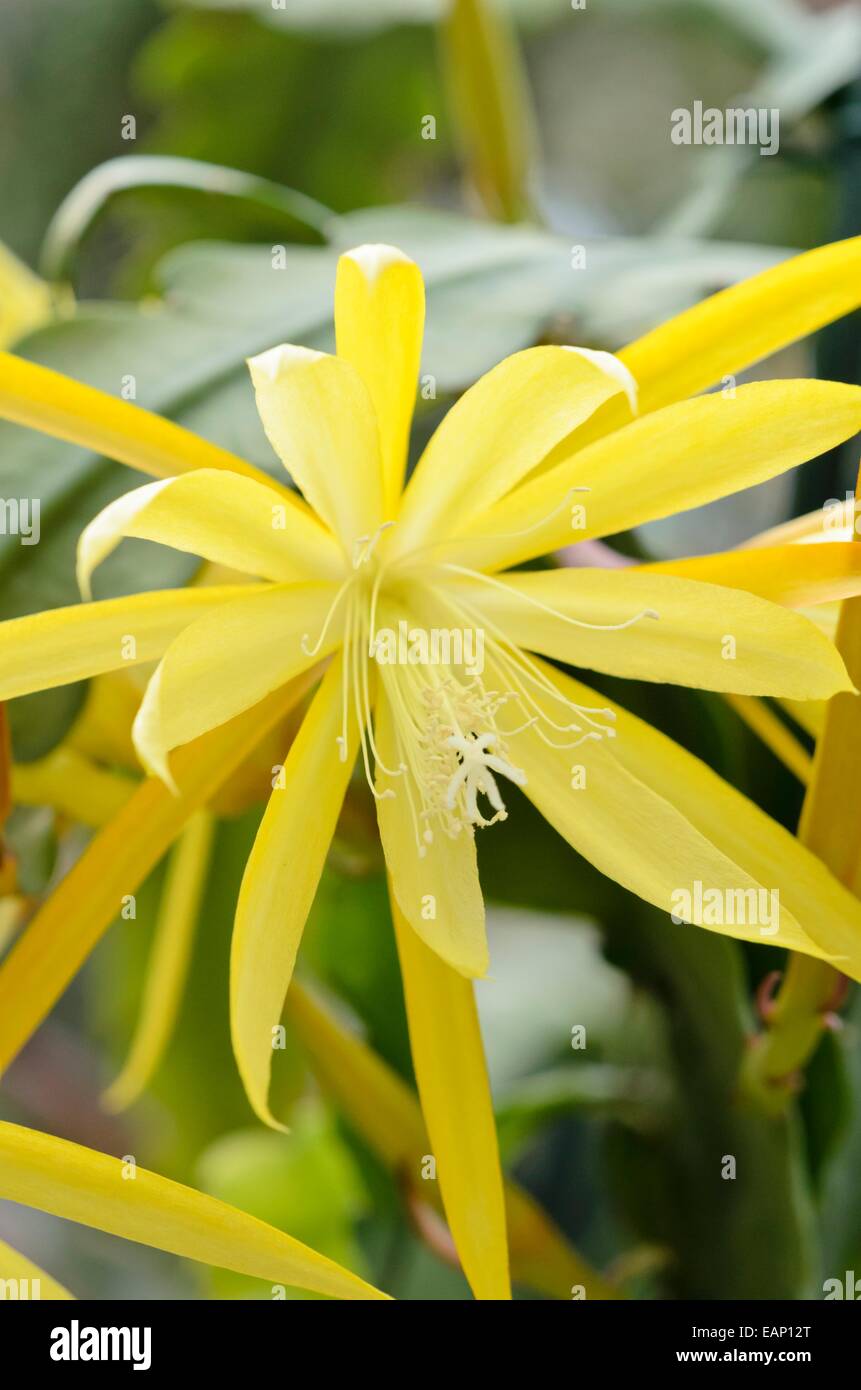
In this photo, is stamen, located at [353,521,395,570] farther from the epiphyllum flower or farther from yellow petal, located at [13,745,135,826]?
yellow petal, located at [13,745,135,826]

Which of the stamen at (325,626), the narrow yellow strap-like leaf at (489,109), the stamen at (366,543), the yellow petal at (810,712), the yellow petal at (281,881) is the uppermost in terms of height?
the narrow yellow strap-like leaf at (489,109)

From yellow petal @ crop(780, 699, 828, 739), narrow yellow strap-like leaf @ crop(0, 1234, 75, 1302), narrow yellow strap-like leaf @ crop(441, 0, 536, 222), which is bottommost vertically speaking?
narrow yellow strap-like leaf @ crop(0, 1234, 75, 1302)

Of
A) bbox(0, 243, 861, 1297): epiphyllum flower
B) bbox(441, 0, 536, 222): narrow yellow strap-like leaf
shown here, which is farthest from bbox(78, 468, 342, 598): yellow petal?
bbox(441, 0, 536, 222): narrow yellow strap-like leaf

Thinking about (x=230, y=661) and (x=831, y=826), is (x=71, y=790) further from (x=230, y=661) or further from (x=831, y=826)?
(x=831, y=826)

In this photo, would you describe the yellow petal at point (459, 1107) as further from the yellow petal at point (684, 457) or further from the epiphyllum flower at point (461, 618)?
the yellow petal at point (684, 457)

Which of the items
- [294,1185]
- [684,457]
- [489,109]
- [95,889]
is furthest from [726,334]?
[294,1185]

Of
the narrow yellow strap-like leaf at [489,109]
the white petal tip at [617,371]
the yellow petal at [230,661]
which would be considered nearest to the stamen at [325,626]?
the yellow petal at [230,661]
